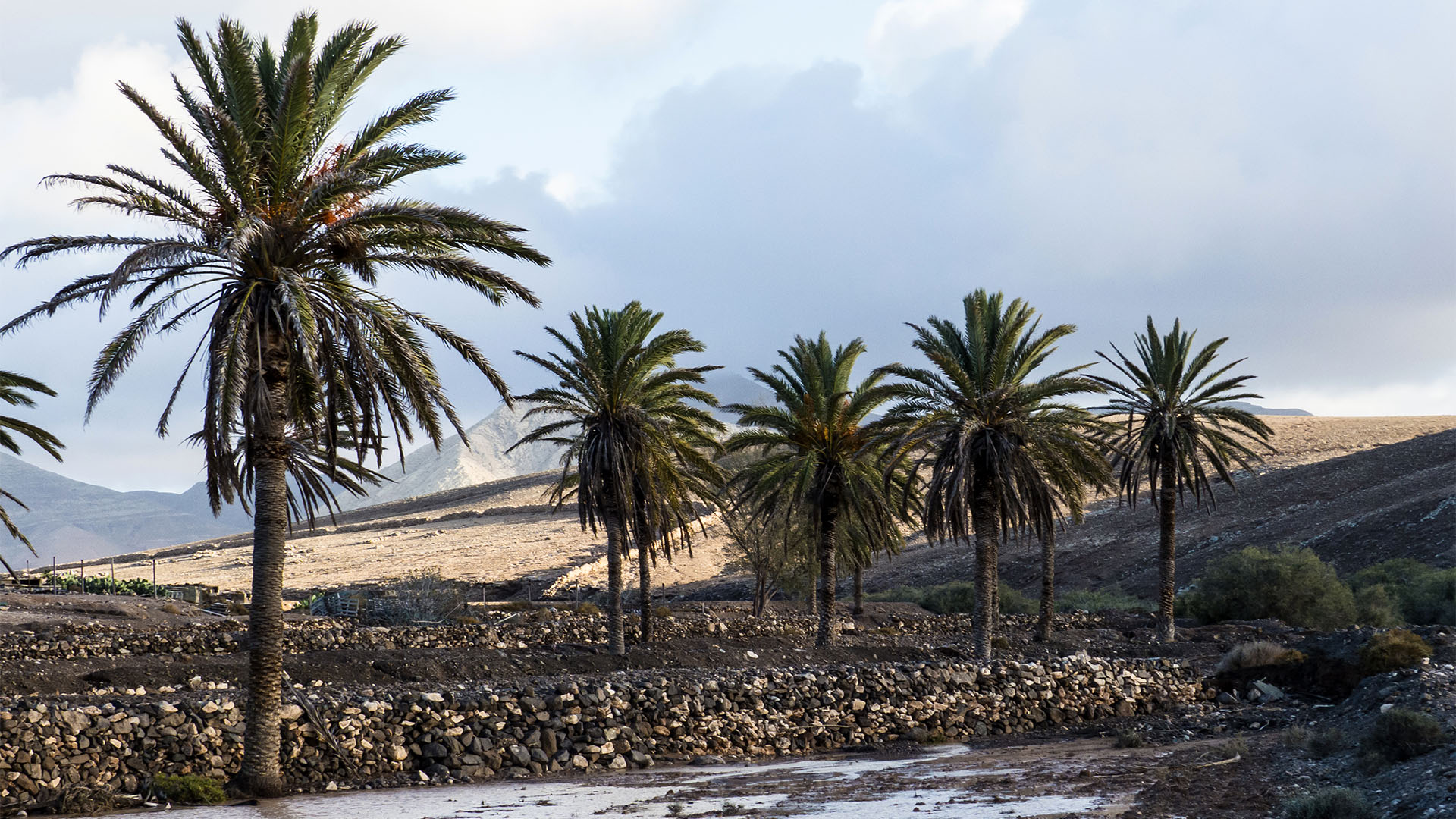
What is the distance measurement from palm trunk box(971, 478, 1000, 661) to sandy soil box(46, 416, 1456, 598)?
2855 cm

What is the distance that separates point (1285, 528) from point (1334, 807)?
182 feet

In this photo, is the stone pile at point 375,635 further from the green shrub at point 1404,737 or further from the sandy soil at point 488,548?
the green shrub at point 1404,737

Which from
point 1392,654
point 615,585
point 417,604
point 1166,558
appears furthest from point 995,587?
point 417,604

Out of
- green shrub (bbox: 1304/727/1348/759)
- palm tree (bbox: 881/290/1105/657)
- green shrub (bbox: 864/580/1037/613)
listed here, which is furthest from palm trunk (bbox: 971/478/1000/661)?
green shrub (bbox: 864/580/1037/613)

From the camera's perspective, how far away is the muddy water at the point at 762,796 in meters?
12.3

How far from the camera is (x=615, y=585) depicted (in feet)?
87.8

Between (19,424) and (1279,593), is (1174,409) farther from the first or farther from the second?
(19,424)

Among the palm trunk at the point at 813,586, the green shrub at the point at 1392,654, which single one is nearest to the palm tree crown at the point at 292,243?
the green shrub at the point at 1392,654

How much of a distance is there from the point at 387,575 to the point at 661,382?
49928mm

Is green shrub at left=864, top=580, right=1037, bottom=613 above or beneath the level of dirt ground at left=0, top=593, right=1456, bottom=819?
beneath

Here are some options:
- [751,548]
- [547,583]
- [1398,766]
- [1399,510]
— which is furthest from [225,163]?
[1399,510]

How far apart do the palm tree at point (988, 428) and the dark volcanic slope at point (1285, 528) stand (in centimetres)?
3052

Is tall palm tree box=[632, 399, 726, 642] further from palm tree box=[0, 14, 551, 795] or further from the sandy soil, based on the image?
the sandy soil

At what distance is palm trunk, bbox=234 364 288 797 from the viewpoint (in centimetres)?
1468
